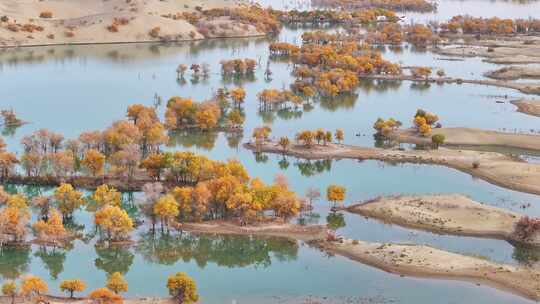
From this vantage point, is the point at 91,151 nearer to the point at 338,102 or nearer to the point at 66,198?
the point at 66,198

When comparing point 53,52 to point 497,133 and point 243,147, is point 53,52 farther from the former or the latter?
point 497,133

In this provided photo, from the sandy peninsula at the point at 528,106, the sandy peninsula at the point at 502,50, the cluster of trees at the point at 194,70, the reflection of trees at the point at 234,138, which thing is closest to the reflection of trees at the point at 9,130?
the reflection of trees at the point at 234,138

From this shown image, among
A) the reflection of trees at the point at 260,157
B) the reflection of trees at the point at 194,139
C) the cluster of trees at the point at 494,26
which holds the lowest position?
the reflection of trees at the point at 260,157

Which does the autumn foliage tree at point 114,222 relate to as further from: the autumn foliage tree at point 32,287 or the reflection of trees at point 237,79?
the reflection of trees at point 237,79

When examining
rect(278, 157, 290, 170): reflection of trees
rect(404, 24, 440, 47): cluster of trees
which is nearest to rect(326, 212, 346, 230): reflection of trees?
rect(278, 157, 290, 170): reflection of trees

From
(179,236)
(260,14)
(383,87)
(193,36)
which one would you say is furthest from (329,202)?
(260,14)

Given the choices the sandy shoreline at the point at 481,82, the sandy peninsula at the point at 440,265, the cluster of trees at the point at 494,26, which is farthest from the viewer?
the cluster of trees at the point at 494,26
